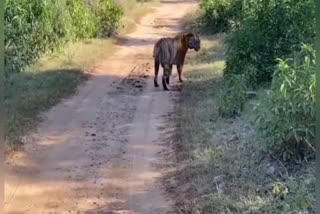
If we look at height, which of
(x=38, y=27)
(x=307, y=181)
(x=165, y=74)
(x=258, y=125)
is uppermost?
(x=258, y=125)

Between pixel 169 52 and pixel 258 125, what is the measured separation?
621 cm

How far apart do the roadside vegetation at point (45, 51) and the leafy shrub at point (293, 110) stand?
3523mm

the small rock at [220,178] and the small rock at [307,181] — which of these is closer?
the small rock at [307,181]

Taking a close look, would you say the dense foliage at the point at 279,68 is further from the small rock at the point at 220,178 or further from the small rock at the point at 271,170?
the small rock at the point at 220,178

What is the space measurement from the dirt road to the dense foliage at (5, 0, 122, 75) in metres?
2.09

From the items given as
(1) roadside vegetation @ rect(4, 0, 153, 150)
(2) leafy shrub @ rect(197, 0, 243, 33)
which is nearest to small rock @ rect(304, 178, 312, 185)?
(1) roadside vegetation @ rect(4, 0, 153, 150)

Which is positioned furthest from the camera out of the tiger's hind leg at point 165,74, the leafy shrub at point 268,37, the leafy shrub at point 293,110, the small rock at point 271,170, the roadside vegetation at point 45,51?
the tiger's hind leg at point 165,74

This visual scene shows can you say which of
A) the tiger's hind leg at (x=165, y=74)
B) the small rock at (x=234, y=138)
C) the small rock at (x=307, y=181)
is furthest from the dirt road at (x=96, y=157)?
the small rock at (x=307, y=181)

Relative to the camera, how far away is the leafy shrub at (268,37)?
9156mm

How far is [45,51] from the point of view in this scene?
50.4ft

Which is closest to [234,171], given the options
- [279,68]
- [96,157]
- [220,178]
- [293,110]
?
[220,178]

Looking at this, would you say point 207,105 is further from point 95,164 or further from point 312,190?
point 312,190

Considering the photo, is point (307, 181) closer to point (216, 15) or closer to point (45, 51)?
point (45, 51)

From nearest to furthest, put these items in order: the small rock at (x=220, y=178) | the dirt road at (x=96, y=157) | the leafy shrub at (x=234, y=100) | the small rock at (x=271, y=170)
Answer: the small rock at (x=271, y=170) → the small rock at (x=220, y=178) → the dirt road at (x=96, y=157) → the leafy shrub at (x=234, y=100)
